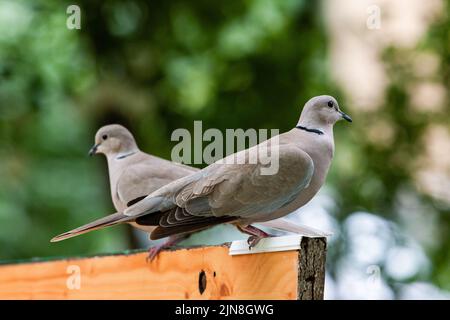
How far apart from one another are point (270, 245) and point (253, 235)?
0.26 meters

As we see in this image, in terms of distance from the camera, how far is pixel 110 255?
2859mm

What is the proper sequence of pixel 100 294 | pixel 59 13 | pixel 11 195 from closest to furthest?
pixel 100 294
pixel 59 13
pixel 11 195

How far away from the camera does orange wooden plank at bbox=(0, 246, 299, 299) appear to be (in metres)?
2.07

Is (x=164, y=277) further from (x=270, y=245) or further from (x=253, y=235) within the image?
(x=270, y=245)

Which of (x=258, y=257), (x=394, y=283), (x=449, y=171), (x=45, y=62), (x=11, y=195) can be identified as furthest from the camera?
(x=11, y=195)

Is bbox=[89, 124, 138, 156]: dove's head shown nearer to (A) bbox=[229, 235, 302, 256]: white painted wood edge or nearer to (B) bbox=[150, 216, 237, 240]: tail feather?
(B) bbox=[150, 216, 237, 240]: tail feather

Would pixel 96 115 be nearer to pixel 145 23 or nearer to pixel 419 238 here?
pixel 145 23

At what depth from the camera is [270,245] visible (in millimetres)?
2105

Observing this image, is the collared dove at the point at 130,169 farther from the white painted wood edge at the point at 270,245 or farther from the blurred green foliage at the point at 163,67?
the blurred green foliage at the point at 163,67

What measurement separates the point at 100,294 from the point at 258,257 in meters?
0.89

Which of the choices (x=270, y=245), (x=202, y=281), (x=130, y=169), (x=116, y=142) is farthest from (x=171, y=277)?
(x=116, y=142)

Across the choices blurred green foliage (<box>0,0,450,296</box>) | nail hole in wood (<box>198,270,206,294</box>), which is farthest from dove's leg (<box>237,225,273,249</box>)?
blurred green foliage (<box>0,0,450,296</box>)

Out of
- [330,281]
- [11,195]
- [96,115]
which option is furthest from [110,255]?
[11,195]

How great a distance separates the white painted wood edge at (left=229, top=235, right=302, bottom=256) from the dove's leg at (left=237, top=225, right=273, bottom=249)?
0.02 metres
